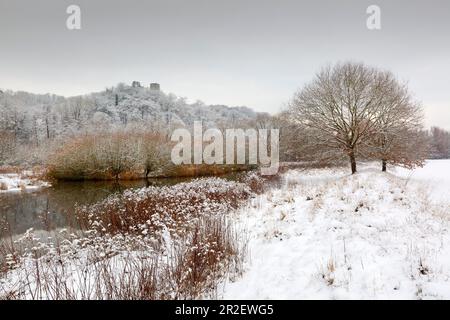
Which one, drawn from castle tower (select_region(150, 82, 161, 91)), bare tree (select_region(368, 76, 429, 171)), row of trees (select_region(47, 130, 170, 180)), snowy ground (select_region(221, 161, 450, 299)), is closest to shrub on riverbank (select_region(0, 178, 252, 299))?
snowy ground (select_region(221, 161, 450, 299))

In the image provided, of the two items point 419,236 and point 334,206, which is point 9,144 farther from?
point 419,236

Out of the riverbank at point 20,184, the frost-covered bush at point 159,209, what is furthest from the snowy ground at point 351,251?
the riverbank at point 20,184

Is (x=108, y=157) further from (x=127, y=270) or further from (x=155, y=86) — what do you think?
(x=155, y=86)

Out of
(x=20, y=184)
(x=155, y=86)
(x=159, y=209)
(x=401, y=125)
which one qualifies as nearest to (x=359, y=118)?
(x=401, y=125)

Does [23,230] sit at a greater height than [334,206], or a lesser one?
lesser

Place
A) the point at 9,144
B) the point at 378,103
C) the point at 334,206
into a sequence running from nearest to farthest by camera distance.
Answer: the point at 334,206 < the point at 378,103 < the point at 9,144

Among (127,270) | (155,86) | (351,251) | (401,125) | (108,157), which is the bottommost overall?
(127,270)

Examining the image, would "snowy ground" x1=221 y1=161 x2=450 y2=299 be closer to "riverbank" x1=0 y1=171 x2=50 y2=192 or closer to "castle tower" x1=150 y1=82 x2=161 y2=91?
"riverbank" x1=0 y1=171 x2=50 y2=192

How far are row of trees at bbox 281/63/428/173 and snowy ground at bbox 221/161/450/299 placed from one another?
12.5m

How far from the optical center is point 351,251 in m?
5.19

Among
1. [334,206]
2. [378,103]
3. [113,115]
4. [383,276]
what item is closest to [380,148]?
[378,103]

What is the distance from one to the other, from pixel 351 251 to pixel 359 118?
1702cm
